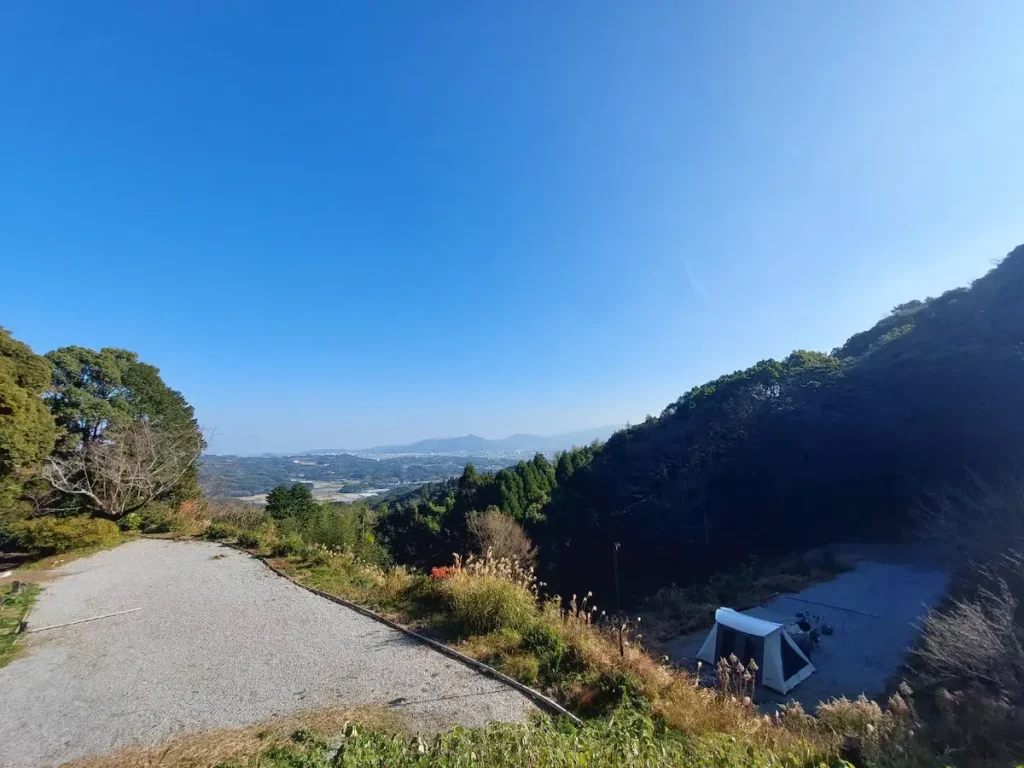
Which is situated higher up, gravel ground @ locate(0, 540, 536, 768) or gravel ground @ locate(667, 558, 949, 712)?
gravel ground @ locate(0, 540, 536, 768)

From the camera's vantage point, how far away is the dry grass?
3.19m

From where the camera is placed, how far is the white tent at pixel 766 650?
29.5 ft

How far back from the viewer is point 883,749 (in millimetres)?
3855

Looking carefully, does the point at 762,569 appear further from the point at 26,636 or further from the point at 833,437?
the point at 26,636

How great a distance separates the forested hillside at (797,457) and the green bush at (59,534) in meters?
16.7

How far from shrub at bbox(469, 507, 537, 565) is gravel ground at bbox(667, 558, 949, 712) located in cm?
998

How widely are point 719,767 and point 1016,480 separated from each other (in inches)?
727

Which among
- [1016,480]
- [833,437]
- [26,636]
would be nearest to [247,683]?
[26,636]

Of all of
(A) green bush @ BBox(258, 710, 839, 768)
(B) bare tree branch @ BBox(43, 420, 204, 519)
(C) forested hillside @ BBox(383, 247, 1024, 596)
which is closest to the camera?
(A) green bush @ BBox(258, 710, 839, 768)

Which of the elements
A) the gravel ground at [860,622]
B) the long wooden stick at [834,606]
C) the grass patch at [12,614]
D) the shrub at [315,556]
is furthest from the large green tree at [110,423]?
the long wooden stick at [834,606]


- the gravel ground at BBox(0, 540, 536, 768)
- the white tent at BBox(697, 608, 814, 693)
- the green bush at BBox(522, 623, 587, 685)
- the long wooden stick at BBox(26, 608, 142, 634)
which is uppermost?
the long wooden stick at BBox(26, 608, 142, 634)

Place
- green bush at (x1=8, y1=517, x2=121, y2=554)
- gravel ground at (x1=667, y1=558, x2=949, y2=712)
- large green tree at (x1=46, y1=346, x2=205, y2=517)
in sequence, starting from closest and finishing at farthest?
1. gravel ground at (x1=667, y1=558, x2=949, y2=712)
2. green bush at (x1=8, y1=517, x2=121, y2=554)
3. large green tree at (x1=46, y1=346, x2=205, y2=517)

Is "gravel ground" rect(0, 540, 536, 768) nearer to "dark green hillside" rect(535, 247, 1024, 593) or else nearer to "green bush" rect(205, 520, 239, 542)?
"green bush" rect(205, 520, 239, 542)

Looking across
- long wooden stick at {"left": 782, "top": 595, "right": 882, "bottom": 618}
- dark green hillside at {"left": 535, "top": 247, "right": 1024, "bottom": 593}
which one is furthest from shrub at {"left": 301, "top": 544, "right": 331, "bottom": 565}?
dark green hillside at {"left": 535, "top": 247, "right": 1024, "bottom": 593}
